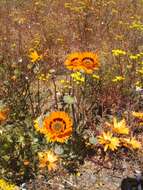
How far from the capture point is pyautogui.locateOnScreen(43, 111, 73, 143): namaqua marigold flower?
11.3ft

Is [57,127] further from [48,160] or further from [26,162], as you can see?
[26,162]

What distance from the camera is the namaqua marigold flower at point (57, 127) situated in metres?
3.44

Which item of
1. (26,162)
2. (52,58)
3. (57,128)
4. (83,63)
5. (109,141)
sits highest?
(83,63)

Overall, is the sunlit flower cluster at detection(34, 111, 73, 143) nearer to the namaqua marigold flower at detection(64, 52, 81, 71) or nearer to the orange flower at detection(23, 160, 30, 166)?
the orange flower at detection(23, 160, 30, 166)

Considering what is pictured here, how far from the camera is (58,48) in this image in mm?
6691

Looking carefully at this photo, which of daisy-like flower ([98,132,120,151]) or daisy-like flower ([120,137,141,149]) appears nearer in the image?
daisy-like flower ([98,132,120,151])

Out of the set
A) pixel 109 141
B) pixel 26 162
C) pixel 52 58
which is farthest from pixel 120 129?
pixel 52 58

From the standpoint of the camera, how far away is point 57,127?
350 centimetres

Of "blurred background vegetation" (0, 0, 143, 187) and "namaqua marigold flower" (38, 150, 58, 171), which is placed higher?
"blurred background vegetation" (0, 0, 143, 187)

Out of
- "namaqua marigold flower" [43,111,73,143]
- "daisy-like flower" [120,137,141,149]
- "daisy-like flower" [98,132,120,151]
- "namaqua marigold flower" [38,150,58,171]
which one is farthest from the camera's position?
"daisy-like flower" [120,137,141,149]

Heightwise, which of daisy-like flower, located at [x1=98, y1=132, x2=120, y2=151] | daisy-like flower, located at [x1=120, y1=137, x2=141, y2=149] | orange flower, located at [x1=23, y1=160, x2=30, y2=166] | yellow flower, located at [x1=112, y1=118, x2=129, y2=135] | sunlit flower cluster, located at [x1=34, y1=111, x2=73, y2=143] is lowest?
orange flower, located at [x1=23, y1=160, x2=30, y2=166]

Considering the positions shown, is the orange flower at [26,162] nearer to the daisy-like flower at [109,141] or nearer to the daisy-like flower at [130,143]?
the daisy-like flower at [109,141]

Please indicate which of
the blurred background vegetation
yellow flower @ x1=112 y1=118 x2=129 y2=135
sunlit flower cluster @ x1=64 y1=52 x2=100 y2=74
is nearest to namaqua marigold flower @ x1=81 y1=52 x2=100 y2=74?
sunlit flower cluster @ x1=64 y1=52 x2=100 y2=74

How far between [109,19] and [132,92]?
135 inches
